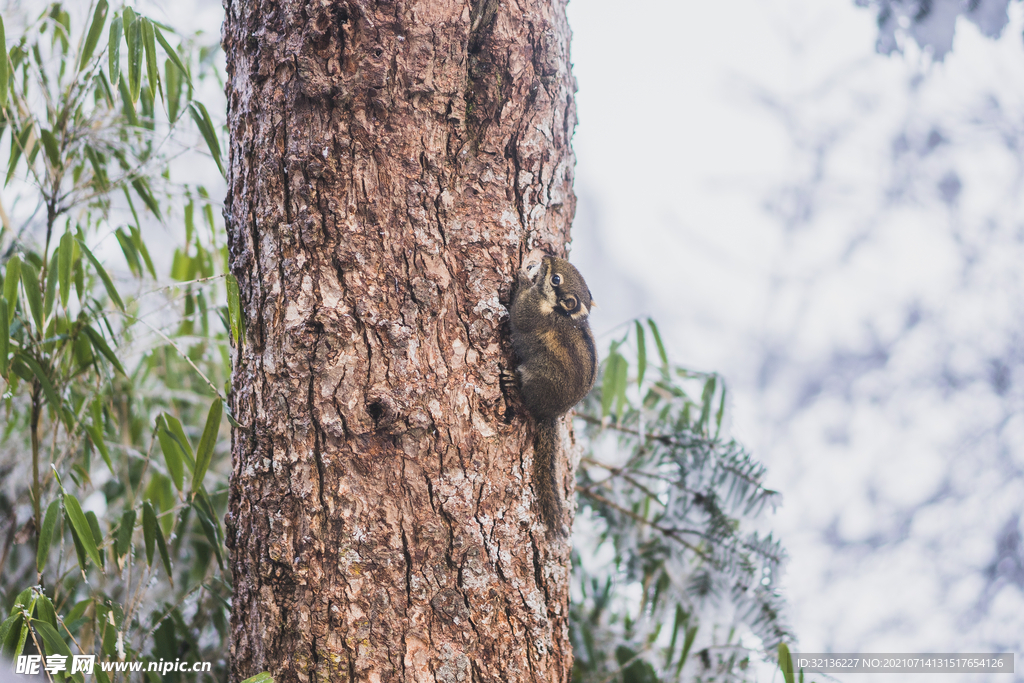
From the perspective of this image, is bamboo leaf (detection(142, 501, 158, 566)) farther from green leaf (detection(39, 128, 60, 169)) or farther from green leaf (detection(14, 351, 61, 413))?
green leaf (detection(39, 128, 60, 169))

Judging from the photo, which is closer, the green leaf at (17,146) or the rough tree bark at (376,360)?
the rough tree bark at (376,360)

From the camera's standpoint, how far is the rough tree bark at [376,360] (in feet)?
3.22

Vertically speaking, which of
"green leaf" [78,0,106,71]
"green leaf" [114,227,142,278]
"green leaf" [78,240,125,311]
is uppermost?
"green leaf" [78,0,106,71]

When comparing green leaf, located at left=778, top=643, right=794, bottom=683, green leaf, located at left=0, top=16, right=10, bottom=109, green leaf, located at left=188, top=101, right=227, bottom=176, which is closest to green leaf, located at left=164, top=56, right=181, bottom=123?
green leaf, located at left=188, top=101, right=227, bottom=176

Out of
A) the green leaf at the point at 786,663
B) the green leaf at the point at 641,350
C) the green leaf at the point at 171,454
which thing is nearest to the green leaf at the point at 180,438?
the green leaf at the point at 171,454

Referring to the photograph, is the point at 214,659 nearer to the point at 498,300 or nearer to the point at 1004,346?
the point at 498,300

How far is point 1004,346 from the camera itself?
293 centimetres

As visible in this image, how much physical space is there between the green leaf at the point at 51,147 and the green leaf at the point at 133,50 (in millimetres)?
257

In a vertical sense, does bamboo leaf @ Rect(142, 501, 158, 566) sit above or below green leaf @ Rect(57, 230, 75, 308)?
below

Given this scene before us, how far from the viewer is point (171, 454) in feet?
4.16

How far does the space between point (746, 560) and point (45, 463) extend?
175 cm

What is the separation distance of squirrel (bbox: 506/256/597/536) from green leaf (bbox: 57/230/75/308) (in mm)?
785

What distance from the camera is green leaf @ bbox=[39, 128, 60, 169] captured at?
4.10 ft

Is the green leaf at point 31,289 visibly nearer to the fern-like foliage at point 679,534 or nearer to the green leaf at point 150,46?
the green leaf at point 150,46
